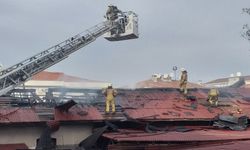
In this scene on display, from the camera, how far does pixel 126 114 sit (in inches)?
639

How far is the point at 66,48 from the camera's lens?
19125 millimetres

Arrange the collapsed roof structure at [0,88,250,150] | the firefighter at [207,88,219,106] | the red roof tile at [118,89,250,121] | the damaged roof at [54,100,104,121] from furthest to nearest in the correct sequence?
the firefighter at [207,88,219,106]
the red roof tile at [118,89,250,121]
the damaged roof at [54,100,104,121]
the collapsed roof structure at [0,88,250,150]

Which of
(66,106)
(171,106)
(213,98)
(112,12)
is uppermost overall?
(112,12)

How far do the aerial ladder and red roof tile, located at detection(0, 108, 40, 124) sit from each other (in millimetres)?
1618

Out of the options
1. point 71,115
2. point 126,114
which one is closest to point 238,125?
point 126,114

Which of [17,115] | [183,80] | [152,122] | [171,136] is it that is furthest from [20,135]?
[183,80]

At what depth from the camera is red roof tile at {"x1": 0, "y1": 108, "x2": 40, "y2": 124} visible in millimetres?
13844

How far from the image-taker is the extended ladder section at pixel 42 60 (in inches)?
646

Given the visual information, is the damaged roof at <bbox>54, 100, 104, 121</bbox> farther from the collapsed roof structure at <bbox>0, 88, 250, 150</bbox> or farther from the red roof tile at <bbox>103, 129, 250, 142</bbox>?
the red roof tile at <bbox>103, 129, 250, 142</bbox>

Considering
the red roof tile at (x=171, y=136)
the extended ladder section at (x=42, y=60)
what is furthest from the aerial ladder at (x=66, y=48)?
the red roof tile at (x=171, y=136)

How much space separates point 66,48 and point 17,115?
566 cm

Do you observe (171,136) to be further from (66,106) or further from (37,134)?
(37,134)

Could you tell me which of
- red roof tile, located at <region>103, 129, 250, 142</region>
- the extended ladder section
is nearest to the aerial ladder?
the extended ladder section

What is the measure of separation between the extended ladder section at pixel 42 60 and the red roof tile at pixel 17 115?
1618 mm
